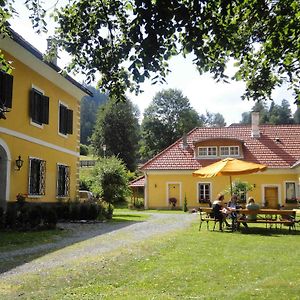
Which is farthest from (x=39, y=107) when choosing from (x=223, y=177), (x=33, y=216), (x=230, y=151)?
(x=230, y=151)

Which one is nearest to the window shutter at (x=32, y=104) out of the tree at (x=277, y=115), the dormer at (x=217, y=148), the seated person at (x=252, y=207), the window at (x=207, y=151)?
the seated person at (x=252, y=207)

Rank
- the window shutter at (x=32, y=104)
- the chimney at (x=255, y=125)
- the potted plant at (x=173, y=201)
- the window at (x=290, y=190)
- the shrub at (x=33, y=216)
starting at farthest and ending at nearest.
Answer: the chimney at (x=255, y=125), the potted plant at (x=173, y=201), the window at (x=290, y=190), the window shutter at (x=32, y=104), the shrub at (x=33, y=216)

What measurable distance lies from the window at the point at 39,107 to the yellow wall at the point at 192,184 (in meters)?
19.4

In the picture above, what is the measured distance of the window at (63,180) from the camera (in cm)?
2021

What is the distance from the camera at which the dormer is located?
3759cm

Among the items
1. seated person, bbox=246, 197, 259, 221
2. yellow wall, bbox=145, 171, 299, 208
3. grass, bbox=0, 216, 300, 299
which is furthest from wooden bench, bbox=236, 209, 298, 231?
yellow wall, bbox=145, 171, 299, 208

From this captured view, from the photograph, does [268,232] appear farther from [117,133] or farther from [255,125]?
[117,133]

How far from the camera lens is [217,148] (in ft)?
124

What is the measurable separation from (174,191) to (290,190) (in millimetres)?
8937

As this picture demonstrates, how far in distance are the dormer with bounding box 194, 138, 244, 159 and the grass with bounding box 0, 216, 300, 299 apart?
90.0ft

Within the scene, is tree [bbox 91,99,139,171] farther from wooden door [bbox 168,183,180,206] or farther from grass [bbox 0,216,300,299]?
grass [bbox 0,216,300,299]

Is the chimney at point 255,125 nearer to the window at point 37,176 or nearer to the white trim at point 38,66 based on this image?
the white trim at point 38,66

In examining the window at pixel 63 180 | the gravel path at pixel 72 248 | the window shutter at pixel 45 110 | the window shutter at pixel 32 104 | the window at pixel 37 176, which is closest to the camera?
the gravel path at pixel 72 248

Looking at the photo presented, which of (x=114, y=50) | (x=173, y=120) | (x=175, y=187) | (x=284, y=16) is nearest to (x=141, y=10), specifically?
(x=114, y=50)
